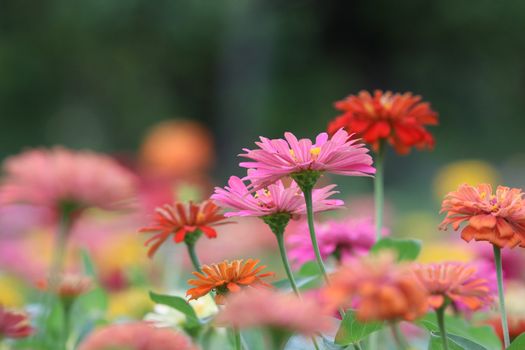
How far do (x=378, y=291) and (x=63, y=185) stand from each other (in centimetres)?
55

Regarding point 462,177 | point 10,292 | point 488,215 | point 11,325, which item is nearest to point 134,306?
point 11,325

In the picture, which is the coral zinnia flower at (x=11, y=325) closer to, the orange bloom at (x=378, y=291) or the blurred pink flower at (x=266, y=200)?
the blurred pink flower at (x=266, y=200)

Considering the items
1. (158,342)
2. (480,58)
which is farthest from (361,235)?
(480,58)

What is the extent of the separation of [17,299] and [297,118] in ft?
25.2

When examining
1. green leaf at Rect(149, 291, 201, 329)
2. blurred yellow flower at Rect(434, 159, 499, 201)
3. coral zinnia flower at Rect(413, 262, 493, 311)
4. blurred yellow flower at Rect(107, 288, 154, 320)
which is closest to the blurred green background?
blurred yellow flower at Rect(434, 159, 499, 201)

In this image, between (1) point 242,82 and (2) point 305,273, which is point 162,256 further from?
(1) point 242,82

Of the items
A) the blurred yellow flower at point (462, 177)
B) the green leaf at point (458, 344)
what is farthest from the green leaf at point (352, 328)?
the blurred yellow flower at point (462, 177)

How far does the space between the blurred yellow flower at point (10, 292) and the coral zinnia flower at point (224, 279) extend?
0.62 metres

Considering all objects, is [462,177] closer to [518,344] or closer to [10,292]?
[10,292]

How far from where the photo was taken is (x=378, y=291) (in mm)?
360

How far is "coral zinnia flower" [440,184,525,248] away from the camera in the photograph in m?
0.52

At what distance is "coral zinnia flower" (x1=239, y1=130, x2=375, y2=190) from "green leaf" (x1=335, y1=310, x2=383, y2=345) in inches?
4.1

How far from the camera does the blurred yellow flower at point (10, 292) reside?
1197mm

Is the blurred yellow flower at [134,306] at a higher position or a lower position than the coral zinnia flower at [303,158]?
lower
